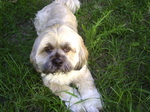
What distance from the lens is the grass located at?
2.49 m

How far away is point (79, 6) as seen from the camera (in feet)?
13.5

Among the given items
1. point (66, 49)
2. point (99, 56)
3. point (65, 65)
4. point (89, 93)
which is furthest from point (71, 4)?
point (89, 93)

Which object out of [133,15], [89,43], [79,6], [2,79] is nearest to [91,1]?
[79,6]

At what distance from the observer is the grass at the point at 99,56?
8.17 feet

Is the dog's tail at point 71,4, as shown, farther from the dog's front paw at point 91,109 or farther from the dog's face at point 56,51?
the dog's front paw at point 91,109

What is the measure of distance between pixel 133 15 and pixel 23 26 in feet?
8.29

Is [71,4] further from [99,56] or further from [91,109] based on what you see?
[91,109]

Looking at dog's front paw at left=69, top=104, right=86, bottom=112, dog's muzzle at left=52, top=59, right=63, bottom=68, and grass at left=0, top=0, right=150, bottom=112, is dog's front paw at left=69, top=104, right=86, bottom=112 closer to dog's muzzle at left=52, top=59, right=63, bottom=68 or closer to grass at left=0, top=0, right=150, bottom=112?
grass at left=0, top=0, right=150, bottom=112

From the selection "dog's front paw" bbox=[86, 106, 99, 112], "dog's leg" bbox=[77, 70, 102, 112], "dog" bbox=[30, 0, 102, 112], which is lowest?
"dog's front paw" bbox=[86, 106, 99, 112]

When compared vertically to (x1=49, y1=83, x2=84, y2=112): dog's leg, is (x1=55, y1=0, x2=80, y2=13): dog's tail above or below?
above

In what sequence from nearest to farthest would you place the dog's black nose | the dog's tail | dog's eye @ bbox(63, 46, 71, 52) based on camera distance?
1. the dog's black nose
2. dog's eye @ bbox(63, 46, 71, 52)
3. the dog's tail

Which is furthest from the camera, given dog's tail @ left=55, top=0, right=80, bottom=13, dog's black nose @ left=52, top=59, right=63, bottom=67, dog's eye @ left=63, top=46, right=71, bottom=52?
dog's tail @ left=55, top=0, right=80, bottom=13

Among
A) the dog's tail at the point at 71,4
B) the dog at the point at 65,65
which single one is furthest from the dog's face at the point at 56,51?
the dog's tail at the point at 71,4

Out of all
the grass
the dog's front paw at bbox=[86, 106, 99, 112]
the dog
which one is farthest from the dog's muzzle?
the dog's front paw at bbox=[86, 106, 99, 112]
